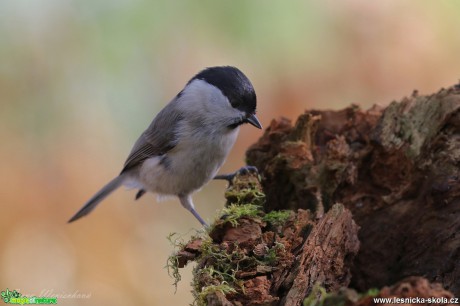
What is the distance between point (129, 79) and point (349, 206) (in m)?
1.89

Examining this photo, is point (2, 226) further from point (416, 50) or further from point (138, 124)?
point (416, 50)

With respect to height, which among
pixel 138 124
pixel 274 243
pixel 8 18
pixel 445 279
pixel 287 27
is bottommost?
pixel 445 279

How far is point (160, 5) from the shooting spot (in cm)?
370

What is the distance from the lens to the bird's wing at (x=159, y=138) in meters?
2.88

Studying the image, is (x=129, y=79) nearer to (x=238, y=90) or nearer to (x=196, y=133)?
(x=196, y=133)

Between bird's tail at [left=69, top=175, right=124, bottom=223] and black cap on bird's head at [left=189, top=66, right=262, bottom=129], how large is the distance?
99cm

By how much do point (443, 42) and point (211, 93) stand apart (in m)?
1.67

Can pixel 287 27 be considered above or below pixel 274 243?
above

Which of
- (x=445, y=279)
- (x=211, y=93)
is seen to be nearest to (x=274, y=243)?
(x=445, y=279)

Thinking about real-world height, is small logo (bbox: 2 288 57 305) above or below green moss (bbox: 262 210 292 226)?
above

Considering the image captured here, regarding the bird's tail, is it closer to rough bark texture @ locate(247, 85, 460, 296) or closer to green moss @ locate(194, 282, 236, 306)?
rough bark texture @ locate(247, 85, 460, 296)

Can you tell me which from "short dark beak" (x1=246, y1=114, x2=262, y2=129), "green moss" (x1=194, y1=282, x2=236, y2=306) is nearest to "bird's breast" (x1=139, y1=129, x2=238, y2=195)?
"short dark beak" (x1=246, y1=114, x2=262, y2=129)

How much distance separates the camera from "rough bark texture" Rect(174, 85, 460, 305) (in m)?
1.71

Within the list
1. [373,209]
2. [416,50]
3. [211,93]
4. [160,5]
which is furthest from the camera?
[160,5]
